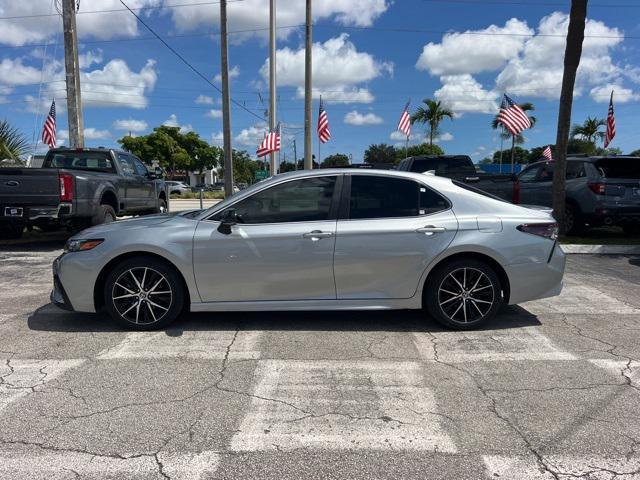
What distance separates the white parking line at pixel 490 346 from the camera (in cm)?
450

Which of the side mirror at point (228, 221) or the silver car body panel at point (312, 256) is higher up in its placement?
the side mirror at point (228, 221)

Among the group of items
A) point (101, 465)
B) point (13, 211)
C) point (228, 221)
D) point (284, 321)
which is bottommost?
point (101, 465)

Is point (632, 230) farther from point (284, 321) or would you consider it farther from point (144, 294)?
point (144, 294)

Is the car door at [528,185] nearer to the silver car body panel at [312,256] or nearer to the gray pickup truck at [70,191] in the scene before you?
the silver car body panel at [312,256]

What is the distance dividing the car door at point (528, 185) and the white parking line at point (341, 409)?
937cm

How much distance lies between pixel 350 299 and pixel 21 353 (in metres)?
2.94

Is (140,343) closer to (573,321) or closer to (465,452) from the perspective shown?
(465,452)

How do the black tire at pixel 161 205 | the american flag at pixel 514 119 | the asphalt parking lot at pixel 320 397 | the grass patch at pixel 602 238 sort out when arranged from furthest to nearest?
the american flag at pixel 514 119, the black tire at pixel 161 205, the grass patch at pixel 602 238, the asphalt parking lot at pixel 320 397

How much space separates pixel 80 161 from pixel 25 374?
8.31 metres

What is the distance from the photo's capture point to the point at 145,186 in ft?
40.8

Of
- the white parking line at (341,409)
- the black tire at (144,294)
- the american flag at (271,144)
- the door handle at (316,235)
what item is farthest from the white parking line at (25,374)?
the american flag at (271,144)

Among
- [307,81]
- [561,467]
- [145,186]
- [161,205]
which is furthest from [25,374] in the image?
[307,81]

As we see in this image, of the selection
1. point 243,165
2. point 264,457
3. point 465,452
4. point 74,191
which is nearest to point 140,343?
point 264,457

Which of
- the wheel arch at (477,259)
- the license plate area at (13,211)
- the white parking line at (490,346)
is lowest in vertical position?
the white parking line at (490,346)
